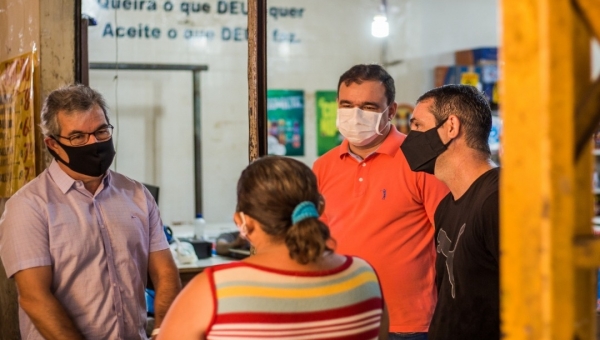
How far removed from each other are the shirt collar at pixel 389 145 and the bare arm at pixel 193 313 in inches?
61.6

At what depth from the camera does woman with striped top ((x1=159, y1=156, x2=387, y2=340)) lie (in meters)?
1.69

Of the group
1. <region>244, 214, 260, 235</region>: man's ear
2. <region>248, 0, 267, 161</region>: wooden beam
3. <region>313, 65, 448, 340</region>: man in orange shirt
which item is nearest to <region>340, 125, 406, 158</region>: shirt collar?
<region>313, 65, 448, 340</region>: man in orange shirt

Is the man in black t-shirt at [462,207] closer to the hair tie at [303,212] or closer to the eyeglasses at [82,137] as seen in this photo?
the hair tie at [303,212]

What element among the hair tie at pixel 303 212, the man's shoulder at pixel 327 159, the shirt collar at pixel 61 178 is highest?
the man's shoulder at pixel 327 159

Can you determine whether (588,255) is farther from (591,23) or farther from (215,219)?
(215,219)

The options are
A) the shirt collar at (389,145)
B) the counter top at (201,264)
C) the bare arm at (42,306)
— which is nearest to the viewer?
the bare arm at (42,306)

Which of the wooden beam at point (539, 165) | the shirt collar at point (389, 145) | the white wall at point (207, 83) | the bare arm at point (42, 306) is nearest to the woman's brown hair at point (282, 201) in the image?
the wooden beam at point (539, 165)

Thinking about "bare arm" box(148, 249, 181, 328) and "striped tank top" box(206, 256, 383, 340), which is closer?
"striped tank top" box(206, 256, 383, 340)

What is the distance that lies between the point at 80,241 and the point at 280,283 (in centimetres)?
119

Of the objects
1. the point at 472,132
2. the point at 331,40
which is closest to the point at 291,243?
the point at 472,132

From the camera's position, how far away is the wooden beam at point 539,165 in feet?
3.90

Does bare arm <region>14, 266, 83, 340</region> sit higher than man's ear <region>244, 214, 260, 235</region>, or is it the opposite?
man's ear <region>244, 214, 260, 235</region>

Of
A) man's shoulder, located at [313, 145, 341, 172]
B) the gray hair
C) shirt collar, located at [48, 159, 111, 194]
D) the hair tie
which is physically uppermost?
the gray hair

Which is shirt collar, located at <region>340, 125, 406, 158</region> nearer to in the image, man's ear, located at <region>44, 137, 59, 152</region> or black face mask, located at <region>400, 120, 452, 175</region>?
black face mask, located at <region>400, 120, 452, 175</region>
